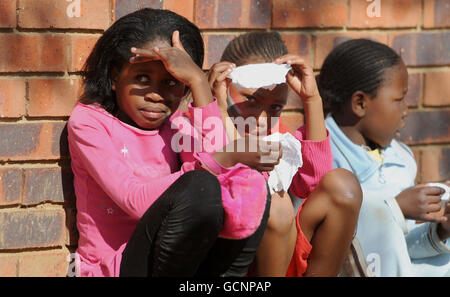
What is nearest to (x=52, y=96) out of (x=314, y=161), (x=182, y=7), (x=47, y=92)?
(x=47, y=92)

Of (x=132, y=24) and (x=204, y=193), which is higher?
(x=132, y=24)

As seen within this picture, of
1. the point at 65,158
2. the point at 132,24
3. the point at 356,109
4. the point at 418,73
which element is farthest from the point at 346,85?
the point at 65,158

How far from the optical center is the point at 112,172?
246 cm

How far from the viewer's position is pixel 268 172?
2.64 m

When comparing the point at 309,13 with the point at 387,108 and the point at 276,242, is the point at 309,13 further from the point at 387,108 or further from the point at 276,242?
the point at 276,242

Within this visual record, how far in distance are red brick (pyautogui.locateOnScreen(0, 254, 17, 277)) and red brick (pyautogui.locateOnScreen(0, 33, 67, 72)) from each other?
635mm

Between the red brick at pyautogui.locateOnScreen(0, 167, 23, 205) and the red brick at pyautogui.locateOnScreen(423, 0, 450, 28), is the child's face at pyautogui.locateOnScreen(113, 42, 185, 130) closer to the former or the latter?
the red brick at pyautogui.locateOnScreen(0, 167, 23, 205)

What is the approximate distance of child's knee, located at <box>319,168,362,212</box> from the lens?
2520mm

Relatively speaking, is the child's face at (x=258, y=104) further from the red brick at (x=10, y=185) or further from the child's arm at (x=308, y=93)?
the red brick at (x=10, y=185)

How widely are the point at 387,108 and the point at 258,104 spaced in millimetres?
624

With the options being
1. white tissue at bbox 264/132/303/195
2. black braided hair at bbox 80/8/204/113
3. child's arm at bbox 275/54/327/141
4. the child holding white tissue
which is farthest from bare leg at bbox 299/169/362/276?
black braided hair at bbox 80/8/204/113

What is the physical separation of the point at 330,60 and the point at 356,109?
0.22 meters
